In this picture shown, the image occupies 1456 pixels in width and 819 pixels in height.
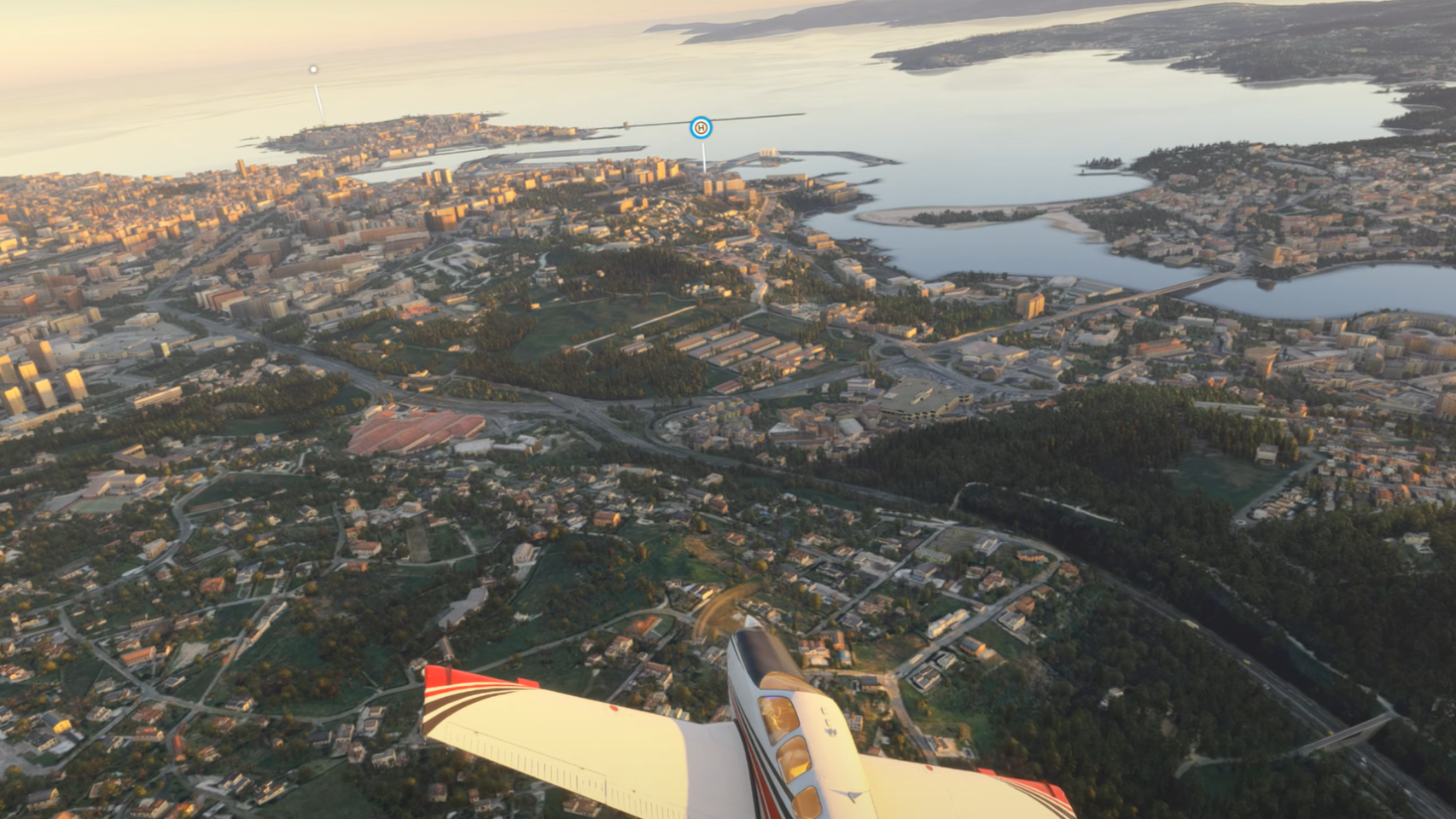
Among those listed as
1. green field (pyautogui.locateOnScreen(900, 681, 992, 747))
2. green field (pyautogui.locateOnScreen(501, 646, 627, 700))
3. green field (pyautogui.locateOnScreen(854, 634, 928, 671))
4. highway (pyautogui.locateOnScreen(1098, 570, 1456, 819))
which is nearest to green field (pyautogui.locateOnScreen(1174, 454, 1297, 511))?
highway (pyautogui.locateOnScreen(1098, 570, 1456, 819))

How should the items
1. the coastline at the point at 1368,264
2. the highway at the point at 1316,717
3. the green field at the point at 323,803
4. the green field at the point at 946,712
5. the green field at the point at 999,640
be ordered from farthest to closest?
the coastline at the point at 1368,264, the green field at the point at 999,640, the green field at the point at 946,712, the highway at the point at 1316,717, the green field at the point at 323,803

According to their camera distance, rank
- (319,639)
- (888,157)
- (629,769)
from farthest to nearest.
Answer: (888,157), (319,639), (629,769)

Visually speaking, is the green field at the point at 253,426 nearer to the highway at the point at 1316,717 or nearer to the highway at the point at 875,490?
the highway at the point at 875,490

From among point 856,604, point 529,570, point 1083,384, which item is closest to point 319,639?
point 529,570

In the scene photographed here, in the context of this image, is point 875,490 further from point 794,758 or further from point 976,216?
point 976,216

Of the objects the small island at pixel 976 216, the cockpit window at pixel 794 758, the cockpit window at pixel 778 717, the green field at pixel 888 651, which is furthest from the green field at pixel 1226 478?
the small island at pixel 976 216

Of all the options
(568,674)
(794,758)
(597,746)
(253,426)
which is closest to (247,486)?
(253,426)

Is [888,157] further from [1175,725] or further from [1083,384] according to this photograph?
[1175,725]
